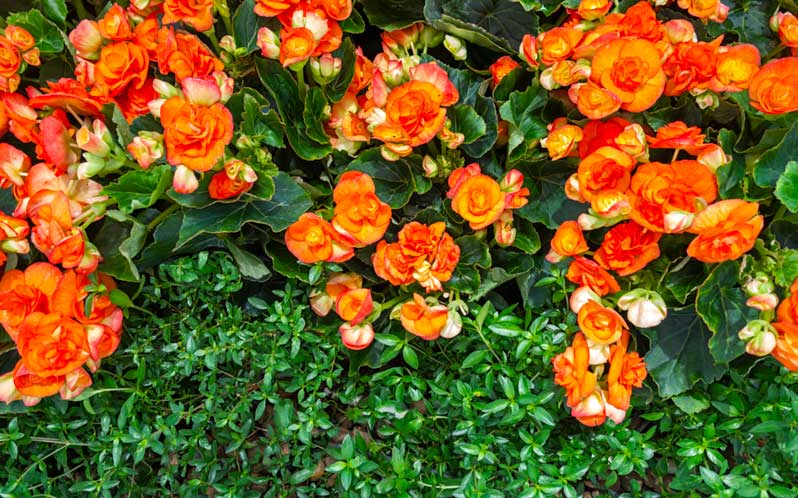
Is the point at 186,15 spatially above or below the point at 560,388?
above

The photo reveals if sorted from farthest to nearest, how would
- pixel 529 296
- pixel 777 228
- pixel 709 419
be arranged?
pixel 529 296 < pixel 777 228 < pixel 709 419

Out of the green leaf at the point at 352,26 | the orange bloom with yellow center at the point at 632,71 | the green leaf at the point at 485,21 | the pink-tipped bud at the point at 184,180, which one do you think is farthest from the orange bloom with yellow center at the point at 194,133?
the orange bloom with yellow center at the point at 632,71

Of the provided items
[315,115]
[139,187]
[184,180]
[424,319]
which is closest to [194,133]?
[184,180]

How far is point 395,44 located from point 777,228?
0.86 m

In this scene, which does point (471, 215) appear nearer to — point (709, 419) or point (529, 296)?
point (529, 296)

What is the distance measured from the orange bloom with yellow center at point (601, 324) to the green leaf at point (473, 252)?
273 mm

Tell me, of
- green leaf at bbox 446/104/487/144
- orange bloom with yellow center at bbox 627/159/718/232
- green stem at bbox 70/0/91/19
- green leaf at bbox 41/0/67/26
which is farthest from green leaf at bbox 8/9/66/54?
orange bloom with yellow center at bbox 627/159/718/232

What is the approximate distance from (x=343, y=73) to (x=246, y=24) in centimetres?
23

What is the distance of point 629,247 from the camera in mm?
1223

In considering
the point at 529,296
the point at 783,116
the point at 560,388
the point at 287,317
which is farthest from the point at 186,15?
the point at 783,116

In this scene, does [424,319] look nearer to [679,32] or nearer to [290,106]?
[290,106]

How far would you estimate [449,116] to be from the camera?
1.45 metres

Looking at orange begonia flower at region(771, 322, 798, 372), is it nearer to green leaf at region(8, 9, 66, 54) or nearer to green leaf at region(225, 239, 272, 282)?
green leaf at region(225, 239, 272, 282)

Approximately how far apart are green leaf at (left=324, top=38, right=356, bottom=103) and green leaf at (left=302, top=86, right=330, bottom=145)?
0.18 feet
